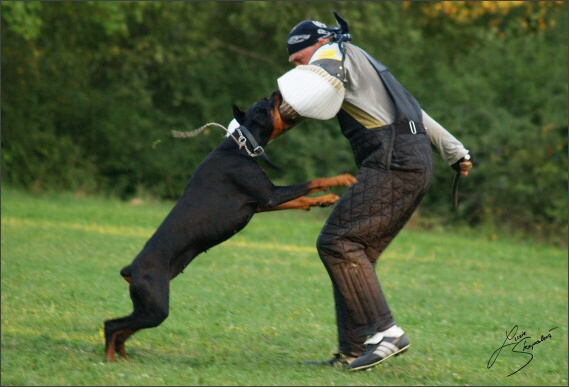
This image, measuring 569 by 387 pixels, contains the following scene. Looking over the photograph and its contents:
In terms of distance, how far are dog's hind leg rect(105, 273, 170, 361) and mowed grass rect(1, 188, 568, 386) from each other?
188 mm

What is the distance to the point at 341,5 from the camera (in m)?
21.3

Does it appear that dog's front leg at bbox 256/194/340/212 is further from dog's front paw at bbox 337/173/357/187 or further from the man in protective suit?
the man in protective suit

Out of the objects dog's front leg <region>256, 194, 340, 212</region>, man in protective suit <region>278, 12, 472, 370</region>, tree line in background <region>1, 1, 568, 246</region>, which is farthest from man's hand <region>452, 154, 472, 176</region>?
tree line in background <region>1, 1, 568, 246</region>

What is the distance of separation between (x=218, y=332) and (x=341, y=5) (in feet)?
53.1

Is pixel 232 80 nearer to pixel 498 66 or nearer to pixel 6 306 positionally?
pixel 498 66

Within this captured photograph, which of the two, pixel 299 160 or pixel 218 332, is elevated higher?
pixel 218 332

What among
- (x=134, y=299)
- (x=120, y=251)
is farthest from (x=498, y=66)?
(x=134, y=299)

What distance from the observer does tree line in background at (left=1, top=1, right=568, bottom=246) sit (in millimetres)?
17312

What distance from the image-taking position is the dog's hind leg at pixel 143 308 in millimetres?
4922

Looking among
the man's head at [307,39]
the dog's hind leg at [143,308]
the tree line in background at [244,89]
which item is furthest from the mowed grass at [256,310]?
the tree line in background at [244,89]

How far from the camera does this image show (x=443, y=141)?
5453 millimetres

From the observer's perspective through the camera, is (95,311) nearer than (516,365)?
No

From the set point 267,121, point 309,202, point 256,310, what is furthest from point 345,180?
point 256,310

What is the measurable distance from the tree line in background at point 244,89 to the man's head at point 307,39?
12.3 metres
